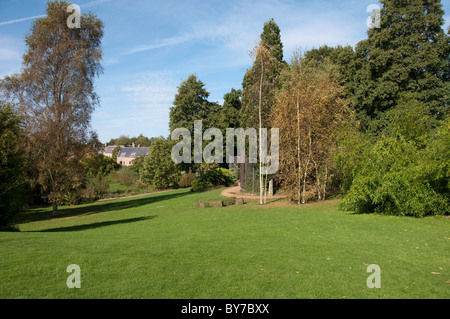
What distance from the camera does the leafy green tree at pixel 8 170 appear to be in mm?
13273

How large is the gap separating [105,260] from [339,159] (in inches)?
476

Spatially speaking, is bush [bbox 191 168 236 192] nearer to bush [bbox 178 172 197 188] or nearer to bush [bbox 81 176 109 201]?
bush [bbox 178 172 197 188]

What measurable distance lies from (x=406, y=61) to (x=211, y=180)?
63.2 ft

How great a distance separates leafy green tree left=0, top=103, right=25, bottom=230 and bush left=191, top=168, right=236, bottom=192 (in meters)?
16.0

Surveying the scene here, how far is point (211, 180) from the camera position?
3012cm

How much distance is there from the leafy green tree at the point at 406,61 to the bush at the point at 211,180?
14.1 metres

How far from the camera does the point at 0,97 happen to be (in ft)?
70.7

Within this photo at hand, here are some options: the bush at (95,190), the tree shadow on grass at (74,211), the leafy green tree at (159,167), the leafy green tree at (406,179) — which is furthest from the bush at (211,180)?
the leafy green tree at (406,179)

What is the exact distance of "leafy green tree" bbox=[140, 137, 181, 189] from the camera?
1411 inches

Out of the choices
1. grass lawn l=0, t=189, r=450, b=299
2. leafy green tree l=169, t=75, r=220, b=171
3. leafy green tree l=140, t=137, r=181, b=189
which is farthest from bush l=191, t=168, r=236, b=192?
grass lawn l=0, t=189, r=450, b=299

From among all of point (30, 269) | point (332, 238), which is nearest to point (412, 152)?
point (332, 238)

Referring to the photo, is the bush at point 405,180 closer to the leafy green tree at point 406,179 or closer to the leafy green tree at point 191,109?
the leafy green tree at point 406,179

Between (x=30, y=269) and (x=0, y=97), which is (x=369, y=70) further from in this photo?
(x=0, y=97)

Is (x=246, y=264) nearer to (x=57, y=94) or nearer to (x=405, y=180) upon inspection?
(x=405, y=180)
